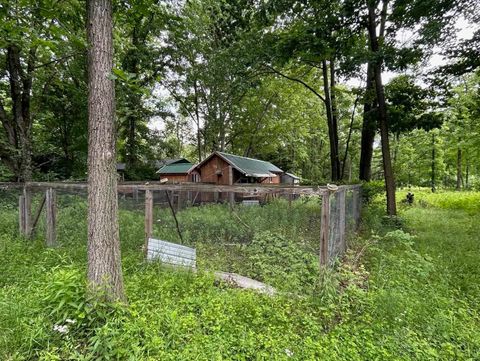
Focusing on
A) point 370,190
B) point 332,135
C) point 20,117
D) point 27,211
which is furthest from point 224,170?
point 27,211

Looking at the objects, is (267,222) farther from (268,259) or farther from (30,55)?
(30,55)

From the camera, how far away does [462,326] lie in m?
2.87

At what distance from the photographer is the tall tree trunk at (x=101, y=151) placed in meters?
2.78

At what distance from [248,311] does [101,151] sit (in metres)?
2.61

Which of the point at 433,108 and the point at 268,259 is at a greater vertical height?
the point at 433,108

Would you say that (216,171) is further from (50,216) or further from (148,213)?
(148,213)

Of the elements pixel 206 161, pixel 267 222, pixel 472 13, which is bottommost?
pixel 267 222

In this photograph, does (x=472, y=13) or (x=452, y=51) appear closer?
(x=472, y=13)

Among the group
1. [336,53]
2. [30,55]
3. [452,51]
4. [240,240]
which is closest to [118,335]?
[240,240]

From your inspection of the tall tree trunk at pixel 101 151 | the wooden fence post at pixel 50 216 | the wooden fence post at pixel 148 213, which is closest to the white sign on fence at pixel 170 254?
the wooden fence post at pixel 148 213

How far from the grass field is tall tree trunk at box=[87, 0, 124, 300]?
0.32 m

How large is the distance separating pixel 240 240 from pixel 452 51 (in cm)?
788

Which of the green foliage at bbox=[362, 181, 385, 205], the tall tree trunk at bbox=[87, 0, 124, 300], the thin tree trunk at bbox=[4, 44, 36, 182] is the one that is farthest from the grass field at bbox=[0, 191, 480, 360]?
the thin tree trunk at bbox=[4, 44, 36, 182]

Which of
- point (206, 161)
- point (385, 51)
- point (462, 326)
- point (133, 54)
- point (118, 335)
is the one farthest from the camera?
point (206, 161)
